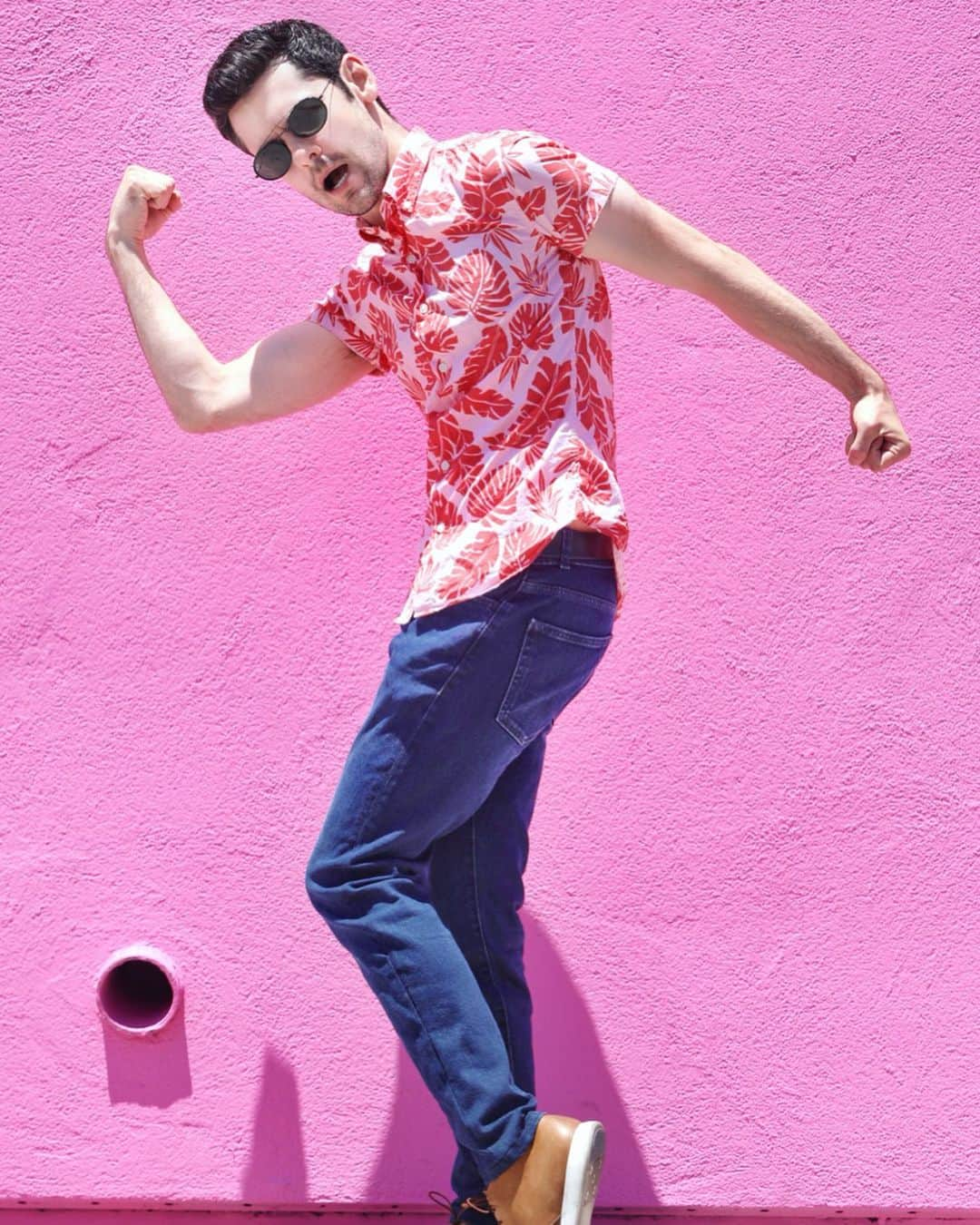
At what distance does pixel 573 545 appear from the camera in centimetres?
190

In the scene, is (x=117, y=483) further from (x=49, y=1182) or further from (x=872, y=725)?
(x=872, y=725)

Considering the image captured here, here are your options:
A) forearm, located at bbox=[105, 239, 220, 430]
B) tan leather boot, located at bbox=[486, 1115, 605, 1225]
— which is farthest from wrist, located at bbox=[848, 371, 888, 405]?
tan leather boot, located at bbox=[486, 1115, 605, 1225]

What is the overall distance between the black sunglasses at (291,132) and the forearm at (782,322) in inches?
21.8

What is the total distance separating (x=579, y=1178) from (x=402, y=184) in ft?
4.18

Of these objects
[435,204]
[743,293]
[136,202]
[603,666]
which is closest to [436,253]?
[435,204]

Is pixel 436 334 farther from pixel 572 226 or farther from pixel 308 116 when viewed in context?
pixel 308 116

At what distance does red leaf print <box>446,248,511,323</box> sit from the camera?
1908 millimetres

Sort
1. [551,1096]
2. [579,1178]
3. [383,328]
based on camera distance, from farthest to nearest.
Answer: [551,1096]
[383,328]
[579,1178]

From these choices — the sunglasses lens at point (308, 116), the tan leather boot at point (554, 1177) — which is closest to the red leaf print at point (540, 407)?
the sunglasses lens at point (308, 116)

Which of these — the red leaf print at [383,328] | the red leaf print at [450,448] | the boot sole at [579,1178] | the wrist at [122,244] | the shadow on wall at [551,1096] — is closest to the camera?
the boot sole at [579,1178]

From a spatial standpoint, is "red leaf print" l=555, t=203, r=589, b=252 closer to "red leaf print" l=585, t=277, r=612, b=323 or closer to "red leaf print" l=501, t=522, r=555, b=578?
"red leaf print" l=585, t=277, r=612, b=323

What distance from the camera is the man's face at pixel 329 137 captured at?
2.00 m

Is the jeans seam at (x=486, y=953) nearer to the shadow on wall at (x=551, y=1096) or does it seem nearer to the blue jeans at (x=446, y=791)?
the blue jeans at (x=446, y=791)

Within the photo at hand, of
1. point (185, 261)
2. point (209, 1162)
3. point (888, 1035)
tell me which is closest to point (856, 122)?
point (185, 261)
